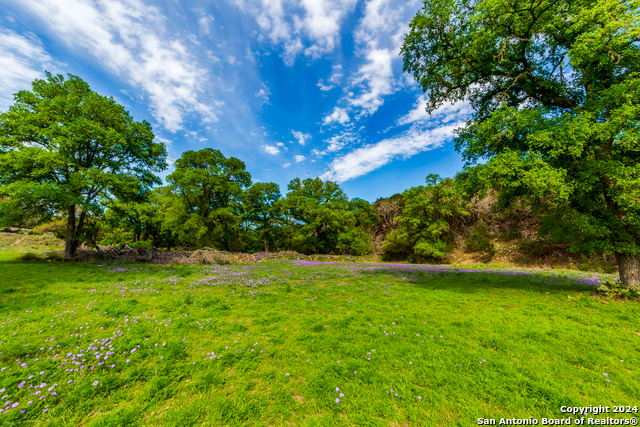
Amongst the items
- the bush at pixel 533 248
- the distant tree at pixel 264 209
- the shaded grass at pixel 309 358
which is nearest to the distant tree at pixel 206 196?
the distant tree at pixel 264 209

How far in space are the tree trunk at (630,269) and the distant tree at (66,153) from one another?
99.2ft

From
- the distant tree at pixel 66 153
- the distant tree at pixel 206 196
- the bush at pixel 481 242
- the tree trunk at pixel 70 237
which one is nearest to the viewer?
the distant tree at pixel 66 153

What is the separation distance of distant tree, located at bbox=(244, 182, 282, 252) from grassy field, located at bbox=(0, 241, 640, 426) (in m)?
29.7

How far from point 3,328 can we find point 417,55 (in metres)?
20.7

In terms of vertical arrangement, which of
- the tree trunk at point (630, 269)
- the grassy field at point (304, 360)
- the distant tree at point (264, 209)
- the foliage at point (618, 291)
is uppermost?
the distant tree at point (264, 209)

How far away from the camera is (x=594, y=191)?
9062 mm

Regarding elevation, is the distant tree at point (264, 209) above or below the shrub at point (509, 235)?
above

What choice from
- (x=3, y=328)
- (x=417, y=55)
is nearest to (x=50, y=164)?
(x=3, y=328)

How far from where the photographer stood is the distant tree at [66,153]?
14305 mm

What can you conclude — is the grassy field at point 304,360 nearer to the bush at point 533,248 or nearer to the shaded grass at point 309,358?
the shaded grass at point 309,358

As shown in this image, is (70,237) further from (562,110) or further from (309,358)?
(562,110)

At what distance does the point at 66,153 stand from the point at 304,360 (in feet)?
79.6

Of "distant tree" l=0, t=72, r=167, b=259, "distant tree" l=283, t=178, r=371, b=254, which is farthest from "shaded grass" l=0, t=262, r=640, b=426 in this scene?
"distant tree" l=283, t=178, r=371, b=254

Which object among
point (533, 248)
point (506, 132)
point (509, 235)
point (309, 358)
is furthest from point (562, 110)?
point (509, 235)
